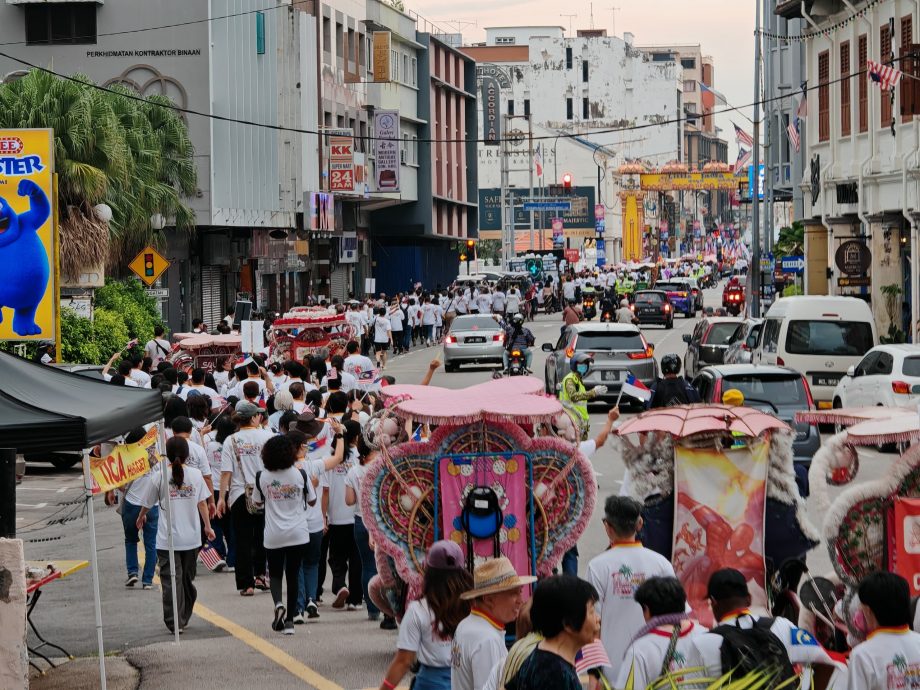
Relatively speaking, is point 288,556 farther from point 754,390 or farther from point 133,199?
point 133,199

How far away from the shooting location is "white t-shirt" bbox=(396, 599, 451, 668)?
721 centimetres

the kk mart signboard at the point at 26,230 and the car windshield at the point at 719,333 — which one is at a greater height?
the kk mart signboard at the point at 26,230

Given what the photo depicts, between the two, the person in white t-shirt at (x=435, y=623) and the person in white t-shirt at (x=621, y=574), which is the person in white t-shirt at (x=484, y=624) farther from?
the person in white t-shirt at (x=621, y=574)

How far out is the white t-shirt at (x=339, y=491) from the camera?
40.5 ft

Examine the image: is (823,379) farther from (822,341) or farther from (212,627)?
(212,627)

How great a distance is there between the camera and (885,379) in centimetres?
2277

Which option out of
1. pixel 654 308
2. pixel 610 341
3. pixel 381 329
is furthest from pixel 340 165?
pixel 610 341

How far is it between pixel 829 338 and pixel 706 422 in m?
17.3

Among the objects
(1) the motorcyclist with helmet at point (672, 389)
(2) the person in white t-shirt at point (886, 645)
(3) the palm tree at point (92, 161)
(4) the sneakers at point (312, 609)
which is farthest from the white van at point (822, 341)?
(2) the person in white t-shirt at point (886, 645)

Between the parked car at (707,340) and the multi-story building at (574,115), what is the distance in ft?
251

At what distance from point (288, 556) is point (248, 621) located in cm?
103

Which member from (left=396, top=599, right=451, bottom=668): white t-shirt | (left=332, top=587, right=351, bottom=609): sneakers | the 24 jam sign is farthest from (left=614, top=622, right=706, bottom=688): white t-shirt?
the 24 jam sign

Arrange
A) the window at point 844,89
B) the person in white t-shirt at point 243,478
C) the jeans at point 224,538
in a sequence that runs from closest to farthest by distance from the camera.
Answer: the person in white t-shirt at point 243,478
the jeans at point 224,538
the window at point 844,89

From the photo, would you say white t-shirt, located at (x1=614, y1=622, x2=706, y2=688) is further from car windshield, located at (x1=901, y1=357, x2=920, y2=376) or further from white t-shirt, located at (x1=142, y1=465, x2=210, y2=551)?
car windshield, located at (x1=901, y1=357, x2=920, y2=376)
